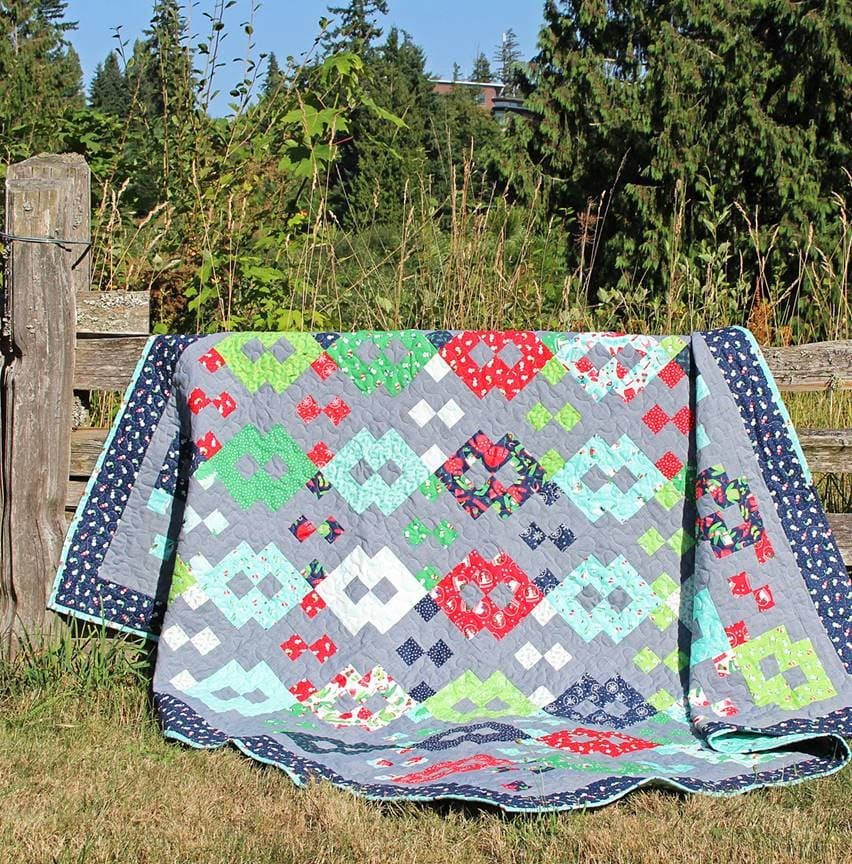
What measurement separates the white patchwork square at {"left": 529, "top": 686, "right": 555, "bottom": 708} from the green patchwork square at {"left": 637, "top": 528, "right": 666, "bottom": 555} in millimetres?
466

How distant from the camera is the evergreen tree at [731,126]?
308 inches

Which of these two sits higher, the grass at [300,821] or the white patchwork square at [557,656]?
the white patchwork square at [557,656]

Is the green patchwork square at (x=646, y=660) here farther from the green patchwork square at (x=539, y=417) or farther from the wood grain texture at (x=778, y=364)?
the wood grain texture at (x=778, y=364)

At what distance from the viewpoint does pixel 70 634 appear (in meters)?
3.08

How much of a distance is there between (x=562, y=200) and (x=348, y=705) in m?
7.64

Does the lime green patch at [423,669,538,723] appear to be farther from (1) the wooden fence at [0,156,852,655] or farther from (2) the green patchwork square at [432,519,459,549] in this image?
(1) the wooden fence at [0,156,852,655]

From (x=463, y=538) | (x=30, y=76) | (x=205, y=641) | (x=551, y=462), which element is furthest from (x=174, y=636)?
(x=30, y=76)

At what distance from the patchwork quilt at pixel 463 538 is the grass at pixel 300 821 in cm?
28

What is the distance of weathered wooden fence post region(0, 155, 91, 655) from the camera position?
3.02 metres

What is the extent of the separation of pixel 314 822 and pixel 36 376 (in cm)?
150

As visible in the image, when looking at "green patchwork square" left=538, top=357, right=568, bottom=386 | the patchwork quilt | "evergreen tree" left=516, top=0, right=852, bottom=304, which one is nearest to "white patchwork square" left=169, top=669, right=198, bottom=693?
the patchwork quilt

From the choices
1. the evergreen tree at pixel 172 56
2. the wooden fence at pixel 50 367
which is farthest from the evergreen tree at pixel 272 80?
the wooden fence at pixel 50 367

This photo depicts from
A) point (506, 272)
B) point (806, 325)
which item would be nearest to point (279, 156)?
point (506, 272)

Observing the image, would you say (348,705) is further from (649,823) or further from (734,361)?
(734,361)
